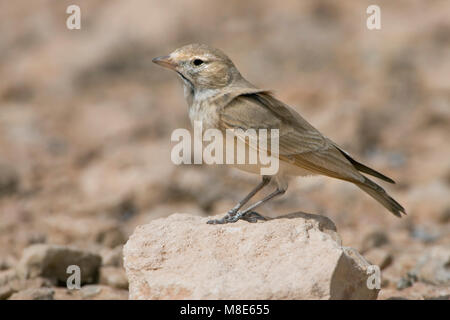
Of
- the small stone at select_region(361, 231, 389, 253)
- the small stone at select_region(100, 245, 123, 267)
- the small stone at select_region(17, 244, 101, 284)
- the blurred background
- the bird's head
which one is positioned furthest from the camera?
the blurred background

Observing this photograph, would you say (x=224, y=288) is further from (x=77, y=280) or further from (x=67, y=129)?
(x=67, y=129)

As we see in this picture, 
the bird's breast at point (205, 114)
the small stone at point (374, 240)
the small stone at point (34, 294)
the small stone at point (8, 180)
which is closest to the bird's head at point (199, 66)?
the bird's breast at point (205, 114)

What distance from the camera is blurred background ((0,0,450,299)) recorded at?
8383 millimetres

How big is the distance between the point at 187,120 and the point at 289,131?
6.72 metres

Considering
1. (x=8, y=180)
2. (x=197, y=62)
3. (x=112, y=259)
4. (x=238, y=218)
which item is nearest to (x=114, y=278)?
(x=112, y=259)

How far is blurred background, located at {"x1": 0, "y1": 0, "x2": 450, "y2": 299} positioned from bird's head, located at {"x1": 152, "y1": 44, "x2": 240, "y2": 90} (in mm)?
1893

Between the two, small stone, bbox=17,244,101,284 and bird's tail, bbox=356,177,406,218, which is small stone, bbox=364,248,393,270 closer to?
bird's tail, bbox=356,177,406,218

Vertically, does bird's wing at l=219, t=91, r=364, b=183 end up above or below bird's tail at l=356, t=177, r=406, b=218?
above

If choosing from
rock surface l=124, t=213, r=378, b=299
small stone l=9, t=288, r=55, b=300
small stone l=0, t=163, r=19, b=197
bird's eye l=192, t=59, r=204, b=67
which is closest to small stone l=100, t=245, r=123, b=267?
small stone l=9, t=288, r=55, b=300

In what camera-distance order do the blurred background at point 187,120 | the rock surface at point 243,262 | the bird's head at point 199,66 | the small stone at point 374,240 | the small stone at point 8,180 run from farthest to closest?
the small stone at point 8,180 → the blurred background at point 187,120 → the small stone at point 374,240 → the bird's head at point 199,66 → the rock surface at point 243,262

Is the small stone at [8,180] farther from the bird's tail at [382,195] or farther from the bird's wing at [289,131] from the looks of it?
the bird's tail at [382,195]

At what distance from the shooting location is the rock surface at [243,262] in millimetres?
4480

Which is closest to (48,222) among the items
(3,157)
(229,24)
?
(3,157)

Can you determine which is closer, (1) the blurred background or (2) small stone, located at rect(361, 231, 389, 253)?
(2) small stone, located at rect(361, 231, 389, 253)
